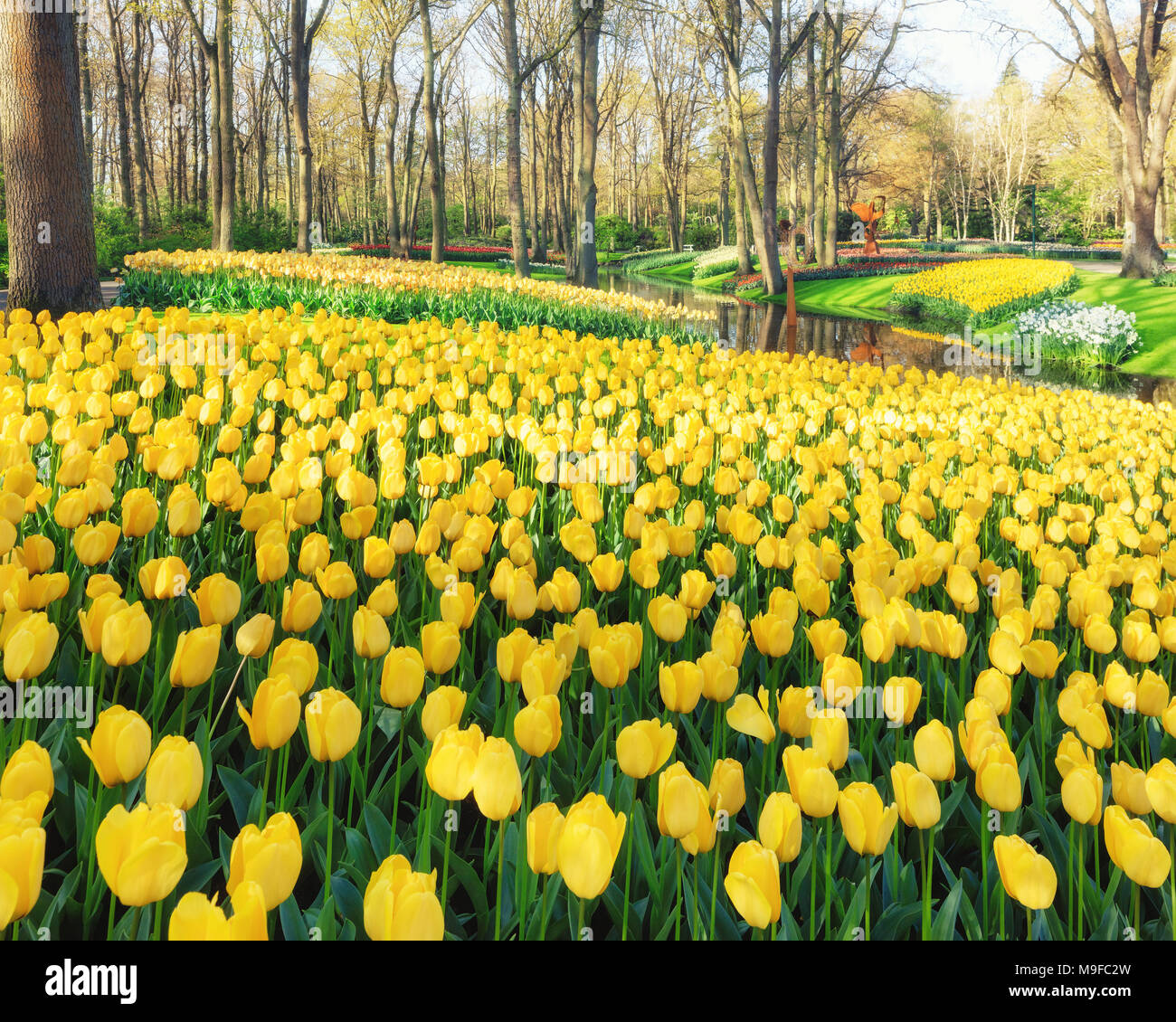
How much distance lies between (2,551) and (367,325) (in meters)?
3.75

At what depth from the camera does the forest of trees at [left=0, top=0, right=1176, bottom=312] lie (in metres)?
19.0

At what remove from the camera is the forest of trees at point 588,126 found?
19016 mm

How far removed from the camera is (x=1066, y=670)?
2209mm

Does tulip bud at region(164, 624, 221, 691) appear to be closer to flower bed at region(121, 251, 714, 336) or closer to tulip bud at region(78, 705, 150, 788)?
tulip bud at region(78, 705, 150, 788)

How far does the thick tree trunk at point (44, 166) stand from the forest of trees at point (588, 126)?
0.15ft

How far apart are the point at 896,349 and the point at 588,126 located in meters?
8.53

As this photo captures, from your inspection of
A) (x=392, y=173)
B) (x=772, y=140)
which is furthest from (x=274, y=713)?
(x=392, y=173)

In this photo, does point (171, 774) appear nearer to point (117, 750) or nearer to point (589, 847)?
point (117, 750)

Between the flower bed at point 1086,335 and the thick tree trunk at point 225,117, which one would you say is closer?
the flower bed at point 1086,335

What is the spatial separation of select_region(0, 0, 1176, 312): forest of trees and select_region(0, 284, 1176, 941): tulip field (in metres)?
5.60

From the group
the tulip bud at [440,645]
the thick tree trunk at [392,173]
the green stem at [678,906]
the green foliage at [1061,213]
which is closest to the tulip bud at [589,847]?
the green stem at [678,906]

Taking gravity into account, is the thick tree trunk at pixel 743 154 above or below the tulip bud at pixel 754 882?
above

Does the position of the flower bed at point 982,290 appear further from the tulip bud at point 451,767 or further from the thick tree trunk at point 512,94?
the tulip bud at point 451,767

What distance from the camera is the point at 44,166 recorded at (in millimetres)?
6484
